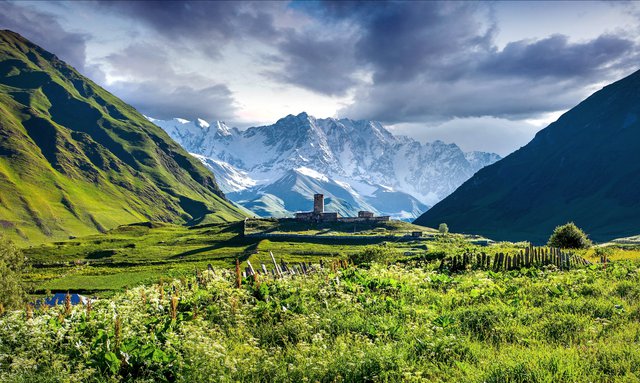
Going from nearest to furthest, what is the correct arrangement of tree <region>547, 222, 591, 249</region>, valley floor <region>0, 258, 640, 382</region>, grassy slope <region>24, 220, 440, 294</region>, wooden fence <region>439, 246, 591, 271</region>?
valley floor <region>0, 258, 640, 382</region>, wooden fence <region>439, 246, 591, 271</region>, tree <region>547, 222, 591, 249</region>, grassy slope <region>24, 220, 440, 294</region>

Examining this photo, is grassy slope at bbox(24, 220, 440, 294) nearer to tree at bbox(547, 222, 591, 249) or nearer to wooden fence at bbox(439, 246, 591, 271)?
tree at bbox(547, 222, 591, 249)

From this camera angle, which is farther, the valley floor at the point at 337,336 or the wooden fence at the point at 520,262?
the wooden fence at the point at 520,262

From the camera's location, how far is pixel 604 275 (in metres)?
26.5

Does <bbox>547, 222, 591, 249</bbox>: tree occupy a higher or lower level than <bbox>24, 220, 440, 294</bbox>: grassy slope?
higher

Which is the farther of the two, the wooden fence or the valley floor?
the wooden fence

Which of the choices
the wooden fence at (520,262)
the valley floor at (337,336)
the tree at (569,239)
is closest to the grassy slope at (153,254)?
the tree at (569,239)

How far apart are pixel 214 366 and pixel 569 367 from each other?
10.3 m

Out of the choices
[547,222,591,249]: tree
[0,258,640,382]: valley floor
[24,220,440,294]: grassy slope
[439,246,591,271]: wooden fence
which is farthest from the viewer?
[24,220,440,294]: grassy slope

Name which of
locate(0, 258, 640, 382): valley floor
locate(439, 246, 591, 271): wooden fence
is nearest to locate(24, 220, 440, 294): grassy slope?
locate(439, 246, 591, 271): wooden fence

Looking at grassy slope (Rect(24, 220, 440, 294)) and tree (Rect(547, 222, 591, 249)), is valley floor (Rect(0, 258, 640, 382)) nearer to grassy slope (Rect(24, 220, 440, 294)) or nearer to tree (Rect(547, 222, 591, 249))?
tree (Rect(547, 222, 591, 249))

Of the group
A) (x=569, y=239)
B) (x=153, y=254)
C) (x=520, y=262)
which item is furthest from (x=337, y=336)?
(x=153, y=254)

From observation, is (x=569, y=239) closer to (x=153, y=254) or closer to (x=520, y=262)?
(x=520, y=262)

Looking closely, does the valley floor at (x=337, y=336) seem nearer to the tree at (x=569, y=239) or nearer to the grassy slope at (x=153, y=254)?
the tree at (x=569, y=239)

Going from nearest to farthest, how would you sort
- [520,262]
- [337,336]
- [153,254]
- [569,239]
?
[337,336] → [520,262] → [569,239] → [153,254]
